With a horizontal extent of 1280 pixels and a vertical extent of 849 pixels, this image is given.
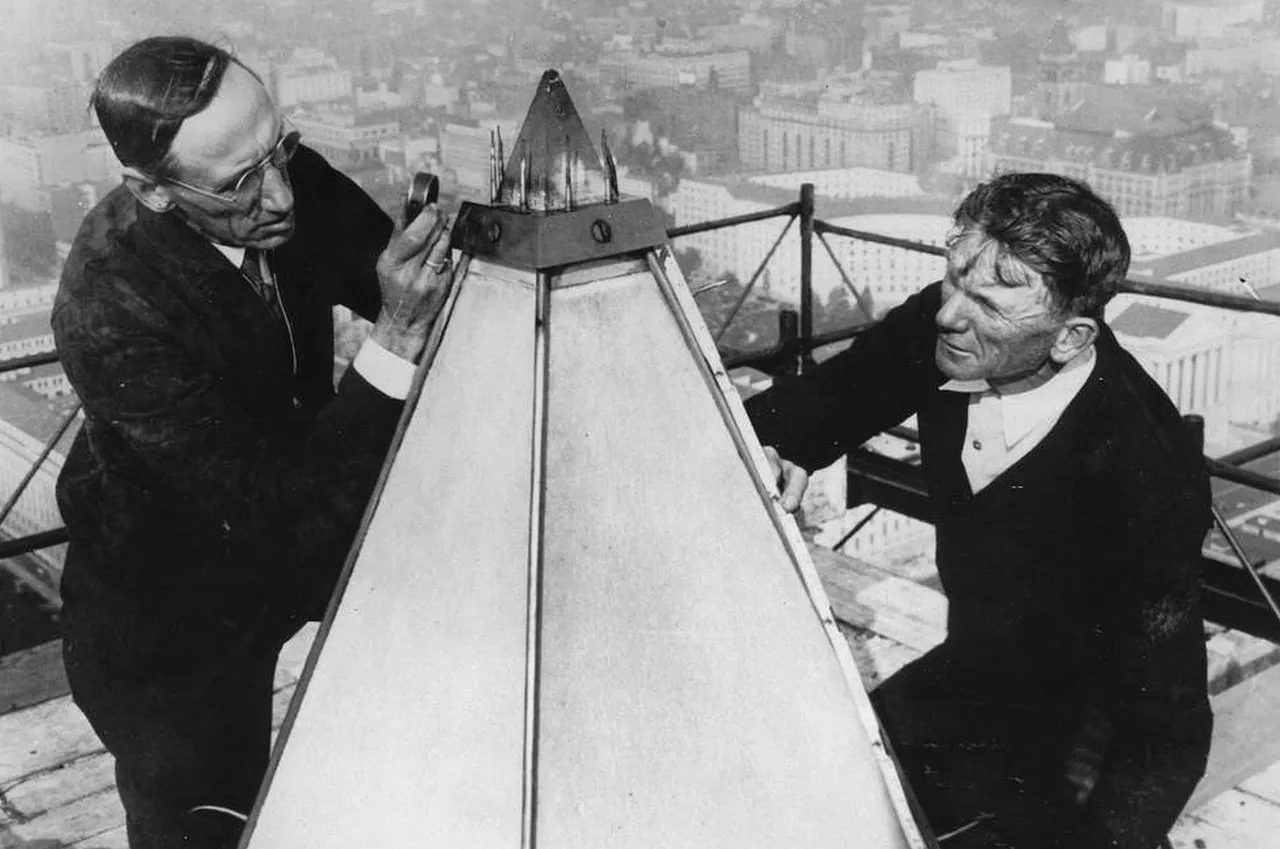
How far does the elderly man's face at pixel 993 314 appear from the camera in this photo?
204 centimetres

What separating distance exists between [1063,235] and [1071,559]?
0.52 metres

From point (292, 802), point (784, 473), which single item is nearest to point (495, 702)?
point (292, 802)

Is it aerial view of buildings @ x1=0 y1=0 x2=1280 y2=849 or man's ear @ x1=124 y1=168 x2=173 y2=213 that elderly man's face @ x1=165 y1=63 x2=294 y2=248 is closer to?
man's ear @ x1=124 y1=168 x2=173 y2=213

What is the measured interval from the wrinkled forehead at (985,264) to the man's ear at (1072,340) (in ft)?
0.31

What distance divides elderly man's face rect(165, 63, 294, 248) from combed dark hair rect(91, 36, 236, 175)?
0.06ft

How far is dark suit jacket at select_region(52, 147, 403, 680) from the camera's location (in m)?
1.51

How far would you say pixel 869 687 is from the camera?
401cm

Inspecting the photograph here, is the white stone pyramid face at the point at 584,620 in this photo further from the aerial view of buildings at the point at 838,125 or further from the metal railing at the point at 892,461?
the aerial view of buildings at the point at 838,125

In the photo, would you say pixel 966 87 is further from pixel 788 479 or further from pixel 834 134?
pixel 788 479

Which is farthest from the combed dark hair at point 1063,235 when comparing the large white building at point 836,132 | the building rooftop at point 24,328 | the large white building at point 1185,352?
the large white building at point 1185,352

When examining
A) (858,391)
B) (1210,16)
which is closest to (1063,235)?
(858,391)

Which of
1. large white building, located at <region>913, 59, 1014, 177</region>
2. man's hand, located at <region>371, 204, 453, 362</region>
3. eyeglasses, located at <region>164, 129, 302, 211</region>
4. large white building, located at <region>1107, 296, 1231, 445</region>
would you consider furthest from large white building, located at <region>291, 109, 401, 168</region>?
man's hand, located at <region>371, 204, 453, 362</region>

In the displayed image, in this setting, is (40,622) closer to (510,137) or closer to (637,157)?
(637,157)

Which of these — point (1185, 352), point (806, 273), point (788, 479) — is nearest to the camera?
point (788, 479)
